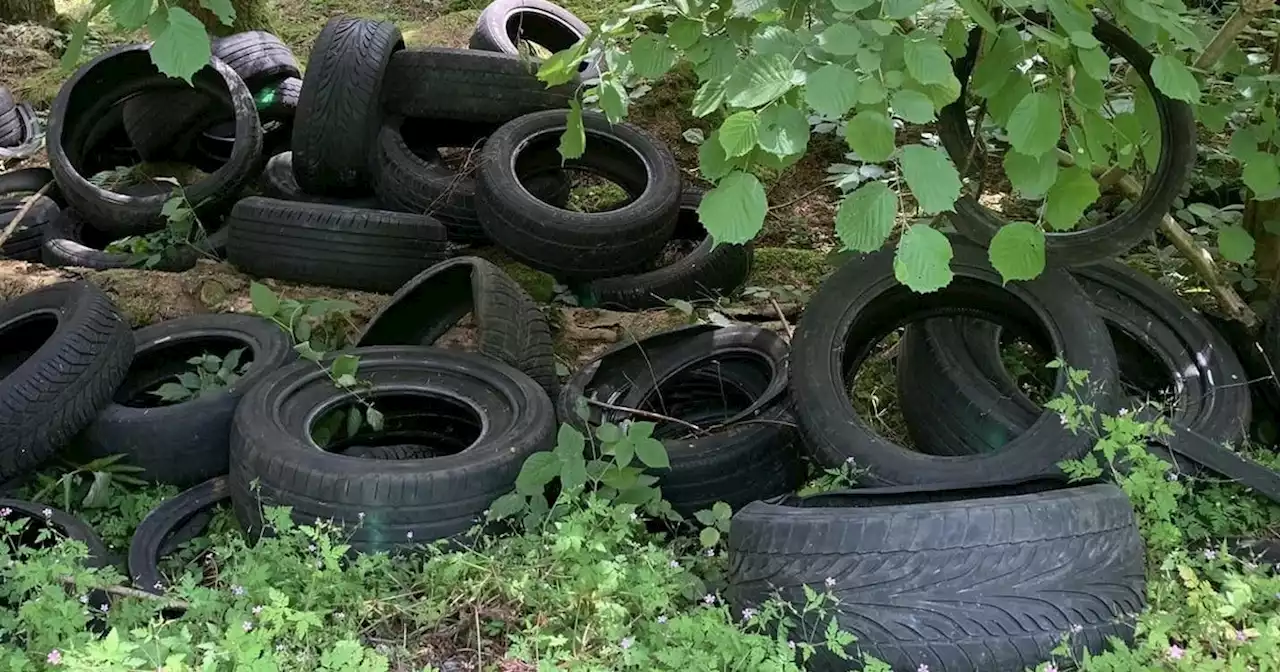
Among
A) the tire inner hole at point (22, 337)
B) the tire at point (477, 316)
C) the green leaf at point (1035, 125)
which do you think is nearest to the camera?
the green leaf at point (1035, 125)

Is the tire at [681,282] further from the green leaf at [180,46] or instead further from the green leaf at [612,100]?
the green leaf at [180,46]

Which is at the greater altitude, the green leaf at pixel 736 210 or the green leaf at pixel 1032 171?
the green leaf at pixel 736 210

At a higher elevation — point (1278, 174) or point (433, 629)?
point (1278, 174)

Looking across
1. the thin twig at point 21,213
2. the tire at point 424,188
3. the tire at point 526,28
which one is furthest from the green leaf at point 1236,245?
the thin twig at point 21,213

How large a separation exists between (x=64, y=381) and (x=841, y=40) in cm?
301

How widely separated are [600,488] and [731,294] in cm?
241

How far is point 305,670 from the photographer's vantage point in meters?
2.51

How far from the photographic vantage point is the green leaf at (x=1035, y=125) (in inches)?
91.4

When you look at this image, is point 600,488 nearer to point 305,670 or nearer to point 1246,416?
point 305,670

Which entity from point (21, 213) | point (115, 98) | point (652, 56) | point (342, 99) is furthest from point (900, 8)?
point (115, 98)

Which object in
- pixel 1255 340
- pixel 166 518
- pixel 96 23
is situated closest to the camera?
pixel 166 518

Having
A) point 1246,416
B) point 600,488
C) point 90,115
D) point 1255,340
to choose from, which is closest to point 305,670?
point 600,488

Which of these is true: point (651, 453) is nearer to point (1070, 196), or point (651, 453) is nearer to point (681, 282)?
point (1070, 196)

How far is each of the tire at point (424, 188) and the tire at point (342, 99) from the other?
0.33ft
